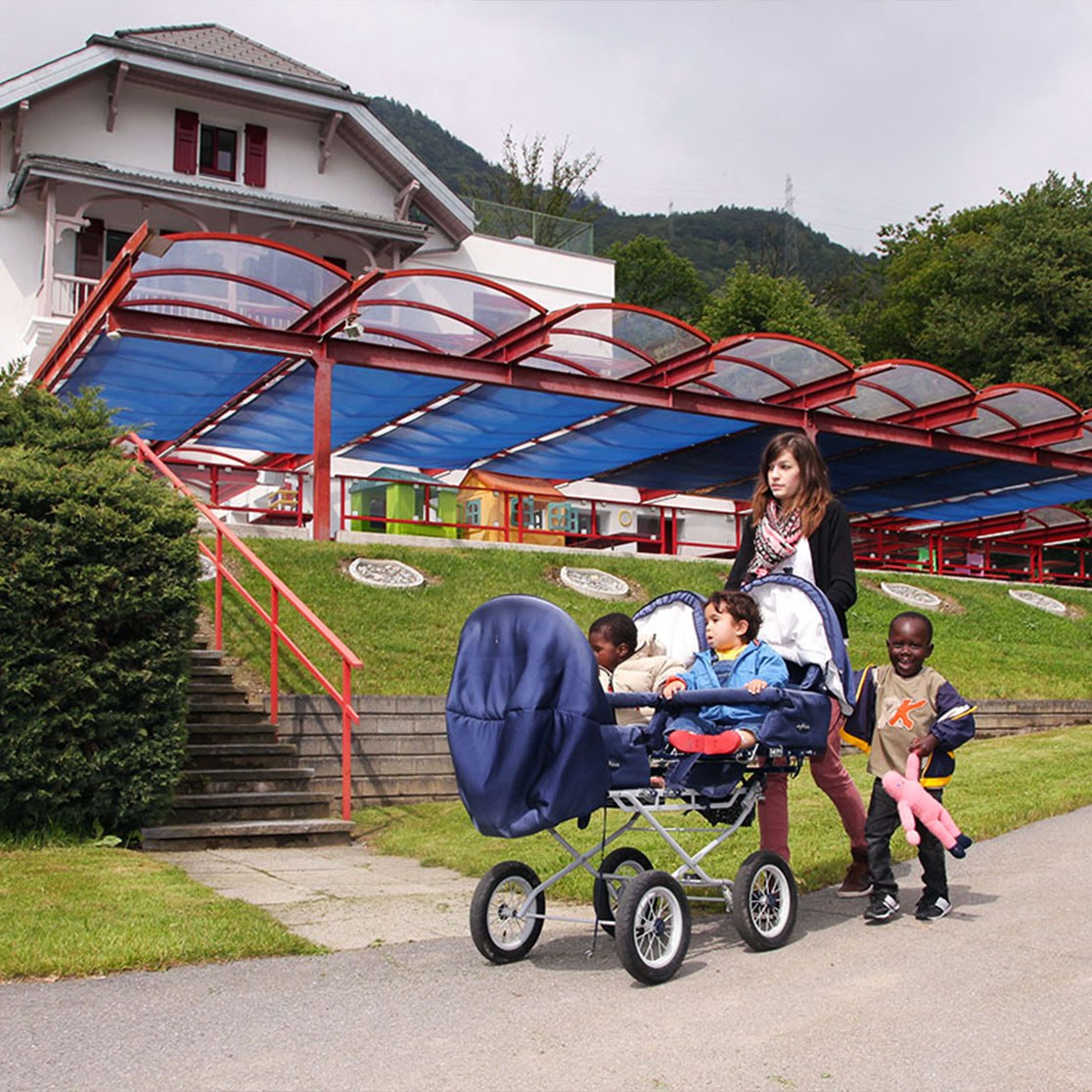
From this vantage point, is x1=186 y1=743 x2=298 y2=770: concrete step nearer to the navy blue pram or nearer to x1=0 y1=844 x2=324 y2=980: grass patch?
x1=0 y1=844 x2=324 y2=980: grass patch

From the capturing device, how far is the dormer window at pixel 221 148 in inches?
1128

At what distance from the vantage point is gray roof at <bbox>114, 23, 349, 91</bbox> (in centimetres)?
2939

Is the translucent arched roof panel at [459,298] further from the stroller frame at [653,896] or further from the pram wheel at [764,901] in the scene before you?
the pram wheel at [764,901]

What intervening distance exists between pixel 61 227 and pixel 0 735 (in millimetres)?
21537

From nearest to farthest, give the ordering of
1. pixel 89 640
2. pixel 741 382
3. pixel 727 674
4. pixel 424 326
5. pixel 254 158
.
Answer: pixel 727 674, pixel 89 640, pixel 424 326, pixel 741 382, pixel 254 158

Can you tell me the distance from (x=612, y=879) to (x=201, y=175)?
2701 centimetres

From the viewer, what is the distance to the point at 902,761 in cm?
558

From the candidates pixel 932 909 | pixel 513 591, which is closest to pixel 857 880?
pixel 932 909

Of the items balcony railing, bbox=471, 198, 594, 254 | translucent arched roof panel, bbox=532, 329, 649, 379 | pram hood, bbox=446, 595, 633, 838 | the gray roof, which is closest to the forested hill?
balcony railing, bbox=471, 198, 594, 254

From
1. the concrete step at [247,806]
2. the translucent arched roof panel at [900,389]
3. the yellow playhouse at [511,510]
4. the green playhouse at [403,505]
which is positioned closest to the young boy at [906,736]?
the concrete step at [247,806]

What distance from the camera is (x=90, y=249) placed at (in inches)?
1078

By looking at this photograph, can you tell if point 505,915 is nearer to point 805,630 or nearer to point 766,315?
point 805,630

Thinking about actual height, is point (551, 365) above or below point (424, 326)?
below

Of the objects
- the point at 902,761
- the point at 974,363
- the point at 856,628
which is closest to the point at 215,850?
the point at 902,761
